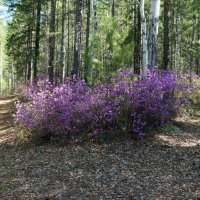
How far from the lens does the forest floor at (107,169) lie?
5586mm

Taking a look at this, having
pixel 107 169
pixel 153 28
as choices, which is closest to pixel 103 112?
pixel 107 169

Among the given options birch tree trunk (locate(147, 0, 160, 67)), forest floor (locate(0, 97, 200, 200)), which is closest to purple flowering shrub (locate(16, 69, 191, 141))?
forest floor (locate(0, 97, 200, 200))

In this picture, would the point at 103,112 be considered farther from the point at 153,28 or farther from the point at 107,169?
the point at 153,28

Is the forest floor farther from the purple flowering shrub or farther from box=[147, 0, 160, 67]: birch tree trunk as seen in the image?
box=[147, 0, 160, 67]: birch tree trunk

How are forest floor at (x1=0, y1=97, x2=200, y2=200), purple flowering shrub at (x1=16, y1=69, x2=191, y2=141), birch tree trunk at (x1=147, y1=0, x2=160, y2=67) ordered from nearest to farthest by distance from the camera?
forest floor at (x1=0, y1=97, x2=200, y2=200)
purple flowering shrub at (x1=16, y1=69, x2=191, y2=141)
birch tree trunk at (x1=147, y1=0, x2=160, y2=67)

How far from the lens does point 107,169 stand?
6641 millimetres

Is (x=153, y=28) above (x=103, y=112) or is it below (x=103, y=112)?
above

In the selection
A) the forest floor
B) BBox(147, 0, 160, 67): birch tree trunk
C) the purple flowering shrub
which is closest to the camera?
the forest floor

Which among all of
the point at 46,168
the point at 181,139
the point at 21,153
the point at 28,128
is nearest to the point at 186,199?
the point at 46,168

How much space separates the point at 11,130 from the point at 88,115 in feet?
12.6

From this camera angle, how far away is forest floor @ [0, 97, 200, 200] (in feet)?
18.3

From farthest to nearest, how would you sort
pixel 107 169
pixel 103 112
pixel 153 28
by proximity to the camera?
pixel 153 28 < pixel 103 112 < pixel 107 169

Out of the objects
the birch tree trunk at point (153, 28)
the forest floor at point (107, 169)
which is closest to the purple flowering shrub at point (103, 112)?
the forest floor at point (107, 169)

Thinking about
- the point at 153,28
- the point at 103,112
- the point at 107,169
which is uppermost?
the point at 153,28
